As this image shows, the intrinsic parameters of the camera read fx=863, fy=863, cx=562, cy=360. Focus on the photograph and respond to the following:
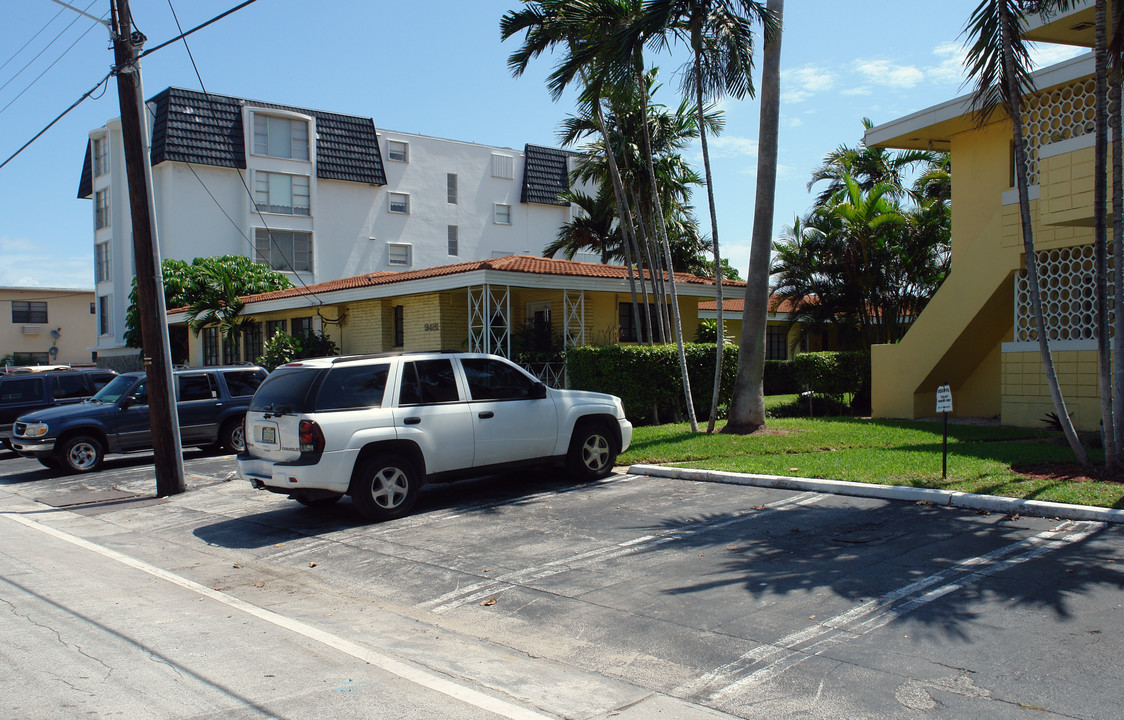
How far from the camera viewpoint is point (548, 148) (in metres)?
52.8

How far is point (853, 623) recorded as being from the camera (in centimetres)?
562

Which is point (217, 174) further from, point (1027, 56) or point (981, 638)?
point (981, 638)

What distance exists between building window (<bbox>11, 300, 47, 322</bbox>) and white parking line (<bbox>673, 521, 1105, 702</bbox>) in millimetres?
64766

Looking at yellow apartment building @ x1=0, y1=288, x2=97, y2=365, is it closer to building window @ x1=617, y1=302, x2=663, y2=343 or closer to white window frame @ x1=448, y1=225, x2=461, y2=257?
white window frame @ x1=448, y1=225, x2=461, y2=257

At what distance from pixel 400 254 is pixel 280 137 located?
874 cm

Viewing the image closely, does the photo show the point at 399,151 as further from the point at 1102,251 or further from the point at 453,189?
the point at 1102,251

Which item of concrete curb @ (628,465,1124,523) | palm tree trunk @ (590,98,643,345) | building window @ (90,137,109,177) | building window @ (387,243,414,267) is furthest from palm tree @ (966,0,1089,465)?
building window @ (90,137,109,177)

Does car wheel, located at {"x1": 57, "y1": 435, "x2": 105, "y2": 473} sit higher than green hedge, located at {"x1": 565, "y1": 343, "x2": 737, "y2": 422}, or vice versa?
green hedge, located at {"x1": 565, "y1": 343, "x2": 737, "y2": 422}

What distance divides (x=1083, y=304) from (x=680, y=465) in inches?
314

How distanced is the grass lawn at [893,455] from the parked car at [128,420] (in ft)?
24.5

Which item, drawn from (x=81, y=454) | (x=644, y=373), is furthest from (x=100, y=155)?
(x=644, y=373)

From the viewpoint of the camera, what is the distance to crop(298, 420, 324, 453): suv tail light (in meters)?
9.15

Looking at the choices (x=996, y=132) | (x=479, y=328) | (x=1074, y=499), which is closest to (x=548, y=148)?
(x=479, y=328)

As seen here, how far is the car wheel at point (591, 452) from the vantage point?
11.4 m
